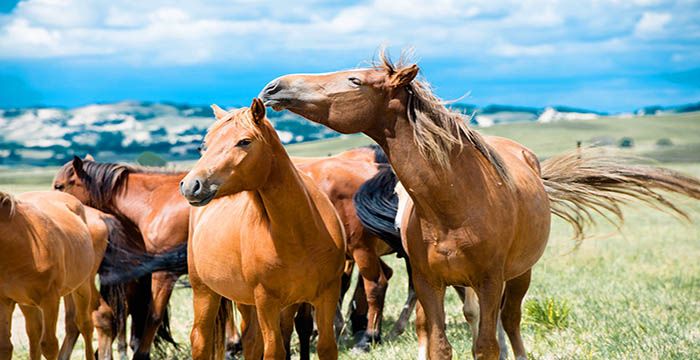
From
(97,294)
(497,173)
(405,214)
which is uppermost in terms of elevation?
(497,173)

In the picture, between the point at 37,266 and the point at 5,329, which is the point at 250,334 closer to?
the point at 37,266

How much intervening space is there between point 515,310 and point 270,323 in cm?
192

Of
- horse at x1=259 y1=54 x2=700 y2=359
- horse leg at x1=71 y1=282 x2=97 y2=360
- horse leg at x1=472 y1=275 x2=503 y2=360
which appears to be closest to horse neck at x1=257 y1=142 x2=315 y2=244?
horse at x1=259 y1=54 x2=700 y2=359

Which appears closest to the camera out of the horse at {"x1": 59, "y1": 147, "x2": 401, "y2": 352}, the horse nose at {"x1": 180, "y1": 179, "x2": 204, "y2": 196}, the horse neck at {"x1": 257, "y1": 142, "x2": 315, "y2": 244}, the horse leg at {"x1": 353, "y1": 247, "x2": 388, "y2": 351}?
the horse nose at {"x1": 180, "y1": 179, "x2": 204, "y2": 196}

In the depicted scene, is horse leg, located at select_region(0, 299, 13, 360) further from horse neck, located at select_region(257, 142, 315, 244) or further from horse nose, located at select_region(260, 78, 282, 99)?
horse nose, located at select_region(260, 78, 282, 99)

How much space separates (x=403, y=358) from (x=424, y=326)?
107cm

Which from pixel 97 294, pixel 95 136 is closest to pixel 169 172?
pixel 97 294

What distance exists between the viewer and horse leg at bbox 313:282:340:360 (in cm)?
551

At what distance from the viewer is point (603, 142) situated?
7703 mm

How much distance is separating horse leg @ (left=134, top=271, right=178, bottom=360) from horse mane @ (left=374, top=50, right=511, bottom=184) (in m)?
3.87

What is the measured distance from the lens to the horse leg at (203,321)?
21.0 feet

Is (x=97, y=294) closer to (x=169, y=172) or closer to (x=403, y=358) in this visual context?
(x=169, y=172)

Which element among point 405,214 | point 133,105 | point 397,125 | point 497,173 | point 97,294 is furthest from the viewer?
point 133,105

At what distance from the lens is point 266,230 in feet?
17.9
